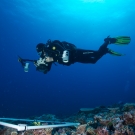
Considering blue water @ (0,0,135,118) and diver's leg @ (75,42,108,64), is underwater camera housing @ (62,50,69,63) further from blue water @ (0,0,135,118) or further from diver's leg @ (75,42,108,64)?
blue water @ (0,0,135,118)

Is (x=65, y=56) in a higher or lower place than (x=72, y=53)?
lower

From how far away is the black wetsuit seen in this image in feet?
23.9

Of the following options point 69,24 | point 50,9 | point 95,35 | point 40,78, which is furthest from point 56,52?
point 40,78

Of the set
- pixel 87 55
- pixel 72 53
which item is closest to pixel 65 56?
pixel 72 53

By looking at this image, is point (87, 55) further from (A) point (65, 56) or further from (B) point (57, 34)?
(B) point (57, 34)

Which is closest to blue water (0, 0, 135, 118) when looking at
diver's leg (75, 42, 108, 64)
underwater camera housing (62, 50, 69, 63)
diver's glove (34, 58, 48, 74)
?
diver's leg (75, 42, 108, 64)

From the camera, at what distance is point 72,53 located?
8148 millimetres

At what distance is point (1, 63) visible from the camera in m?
99.5

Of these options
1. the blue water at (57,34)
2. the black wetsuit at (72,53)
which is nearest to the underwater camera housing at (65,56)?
the black wetsuit at (72,53)

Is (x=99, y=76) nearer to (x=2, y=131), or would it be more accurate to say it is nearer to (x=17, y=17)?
(x=17, y=17)

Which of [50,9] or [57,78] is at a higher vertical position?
[50,9]

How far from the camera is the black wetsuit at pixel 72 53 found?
286 inches

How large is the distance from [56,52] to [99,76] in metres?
138

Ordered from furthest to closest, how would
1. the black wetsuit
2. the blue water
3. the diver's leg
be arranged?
the blue water → the diver's leg → the black wetsuit
